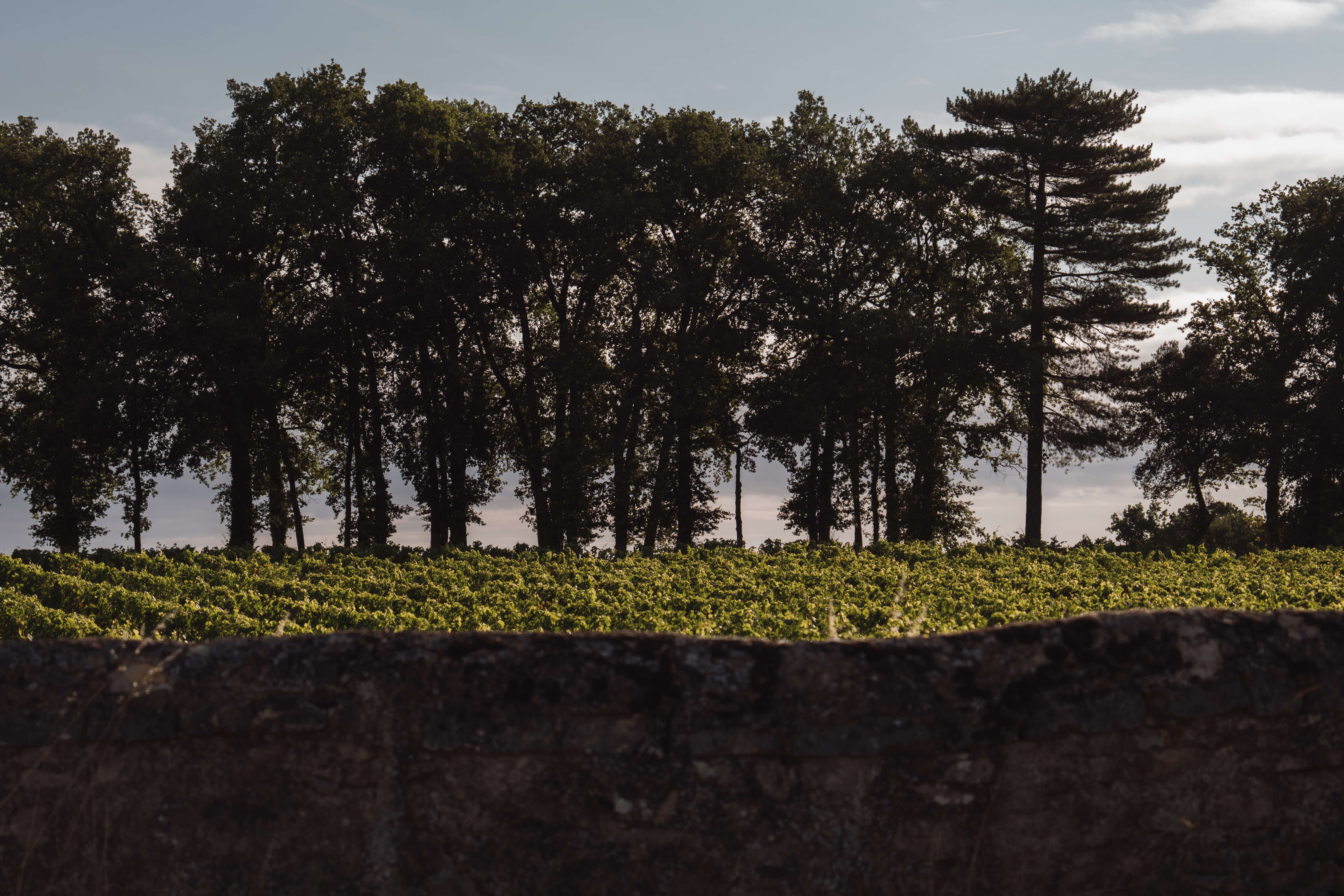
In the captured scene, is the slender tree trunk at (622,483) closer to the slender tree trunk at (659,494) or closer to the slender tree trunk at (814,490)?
the slender tree trunk at (659,494)

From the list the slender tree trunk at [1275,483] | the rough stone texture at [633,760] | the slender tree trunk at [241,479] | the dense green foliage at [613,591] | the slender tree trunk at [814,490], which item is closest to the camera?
the rough stone texture at [633,760]

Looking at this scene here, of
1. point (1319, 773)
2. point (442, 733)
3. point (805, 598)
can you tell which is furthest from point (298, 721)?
point (805, 598)

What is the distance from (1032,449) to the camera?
29.7 metres

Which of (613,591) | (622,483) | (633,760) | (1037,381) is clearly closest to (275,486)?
(622,483)

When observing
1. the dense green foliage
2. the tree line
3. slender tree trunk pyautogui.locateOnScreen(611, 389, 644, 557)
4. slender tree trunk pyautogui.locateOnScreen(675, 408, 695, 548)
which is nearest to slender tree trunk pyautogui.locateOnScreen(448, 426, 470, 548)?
the tree line

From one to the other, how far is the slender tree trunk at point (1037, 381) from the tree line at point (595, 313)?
0.33 feet

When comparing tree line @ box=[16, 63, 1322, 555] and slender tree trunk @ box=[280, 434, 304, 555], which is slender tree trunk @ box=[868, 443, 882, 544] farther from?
slender tree trunk @ box=[280, 434, 304, 555]

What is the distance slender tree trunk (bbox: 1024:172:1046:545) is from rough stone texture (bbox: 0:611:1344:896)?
1013 inches

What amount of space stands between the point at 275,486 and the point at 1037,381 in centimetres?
2413

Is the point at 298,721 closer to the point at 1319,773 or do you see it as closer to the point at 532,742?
the point at 532,742

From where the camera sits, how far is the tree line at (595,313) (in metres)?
28.4

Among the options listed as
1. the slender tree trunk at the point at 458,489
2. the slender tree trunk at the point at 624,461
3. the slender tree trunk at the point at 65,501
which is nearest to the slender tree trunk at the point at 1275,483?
the slender tree trunk at the point at 624,461

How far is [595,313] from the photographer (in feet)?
104

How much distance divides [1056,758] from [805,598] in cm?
1049
